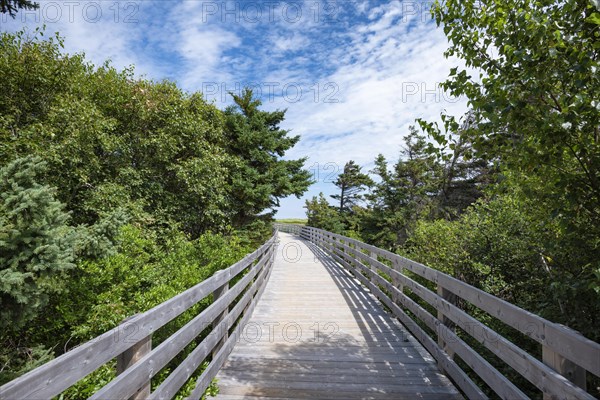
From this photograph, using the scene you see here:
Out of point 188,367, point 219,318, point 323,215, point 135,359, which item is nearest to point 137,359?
point 135,359

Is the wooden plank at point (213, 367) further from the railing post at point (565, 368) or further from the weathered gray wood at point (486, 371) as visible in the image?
the railing post at point (565, 368)

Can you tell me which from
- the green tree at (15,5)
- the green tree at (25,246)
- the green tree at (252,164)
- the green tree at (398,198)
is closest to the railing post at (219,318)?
the green tree at (25,246)

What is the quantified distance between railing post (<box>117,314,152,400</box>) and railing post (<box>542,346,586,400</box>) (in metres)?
2.41

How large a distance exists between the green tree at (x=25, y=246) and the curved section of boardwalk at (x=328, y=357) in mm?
2652

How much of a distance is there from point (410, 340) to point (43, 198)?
5275 millimetres

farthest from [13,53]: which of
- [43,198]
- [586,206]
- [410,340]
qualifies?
[586,206]

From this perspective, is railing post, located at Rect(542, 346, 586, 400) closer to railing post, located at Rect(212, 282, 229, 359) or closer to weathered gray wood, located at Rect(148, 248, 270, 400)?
weathered gray wood, located at Rect(148, 248, 270, 400)

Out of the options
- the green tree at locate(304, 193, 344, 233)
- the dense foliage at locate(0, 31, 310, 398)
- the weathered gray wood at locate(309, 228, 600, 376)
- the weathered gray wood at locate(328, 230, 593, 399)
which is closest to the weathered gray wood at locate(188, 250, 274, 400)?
the dense foliage at locate(0, 31, 310, 398)

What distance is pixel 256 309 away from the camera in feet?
19.6

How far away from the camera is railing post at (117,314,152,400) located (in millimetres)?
1854

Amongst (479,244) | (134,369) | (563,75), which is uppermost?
(563,75)

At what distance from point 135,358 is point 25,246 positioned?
3.41 meters

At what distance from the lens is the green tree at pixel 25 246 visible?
151 inches

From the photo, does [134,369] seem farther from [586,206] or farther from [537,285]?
[537,285]
